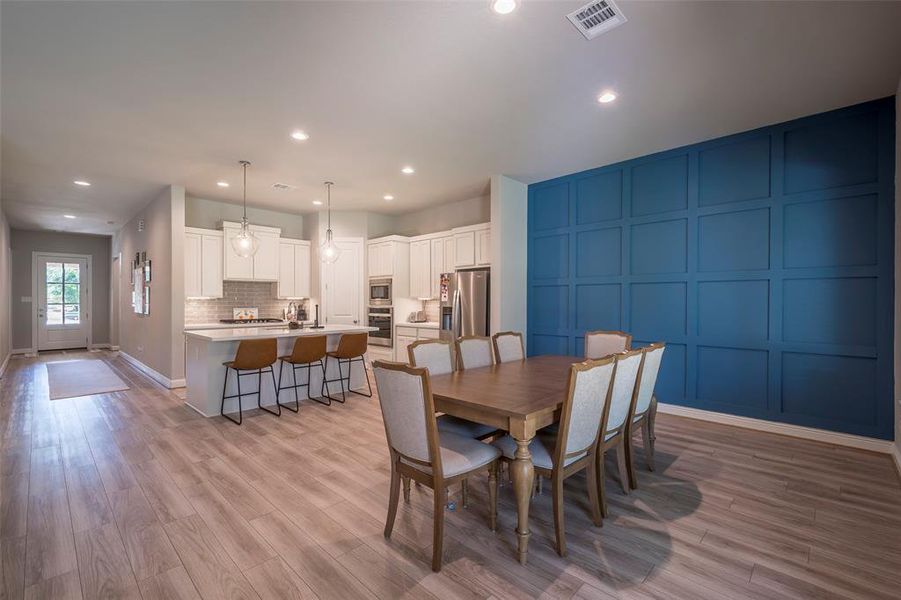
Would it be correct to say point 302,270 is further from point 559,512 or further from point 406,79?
point 559,512

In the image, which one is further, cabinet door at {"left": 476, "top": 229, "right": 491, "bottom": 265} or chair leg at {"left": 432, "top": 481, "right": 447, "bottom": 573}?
cabinet door at {"left": 476, "top": 229, "right": 491, "bottom": 265}

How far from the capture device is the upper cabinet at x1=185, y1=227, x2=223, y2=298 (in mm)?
6168

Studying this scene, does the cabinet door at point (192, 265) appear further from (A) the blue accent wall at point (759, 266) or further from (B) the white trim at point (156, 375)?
(A) the blue accent wall at point (759, 266)

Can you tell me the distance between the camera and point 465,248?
6.09m

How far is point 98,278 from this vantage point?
1031 centimetres

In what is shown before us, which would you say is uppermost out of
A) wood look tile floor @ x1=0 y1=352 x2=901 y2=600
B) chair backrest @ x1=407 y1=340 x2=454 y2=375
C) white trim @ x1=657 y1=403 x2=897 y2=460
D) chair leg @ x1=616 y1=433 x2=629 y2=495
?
chair backrest @ x1=407 y1=340 x2=454 y2=375

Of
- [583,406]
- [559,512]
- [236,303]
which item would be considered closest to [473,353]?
[583,406]

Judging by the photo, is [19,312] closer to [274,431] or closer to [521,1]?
[274,431]

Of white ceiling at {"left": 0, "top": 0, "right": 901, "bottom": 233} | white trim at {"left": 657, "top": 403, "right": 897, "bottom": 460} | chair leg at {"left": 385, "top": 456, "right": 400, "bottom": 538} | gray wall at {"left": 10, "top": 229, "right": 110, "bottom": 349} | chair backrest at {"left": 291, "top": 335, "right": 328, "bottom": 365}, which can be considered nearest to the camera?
chair leg at {"left": 385, "top": 456, "right": 400, "bottom": 538}

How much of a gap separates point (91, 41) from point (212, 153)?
1963 millimetres

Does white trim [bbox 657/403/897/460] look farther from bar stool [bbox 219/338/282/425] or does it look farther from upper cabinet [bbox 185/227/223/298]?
upper cabinet [bbox 185/227/223/298]

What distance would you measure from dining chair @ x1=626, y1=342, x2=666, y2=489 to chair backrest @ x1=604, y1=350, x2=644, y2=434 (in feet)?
0.56

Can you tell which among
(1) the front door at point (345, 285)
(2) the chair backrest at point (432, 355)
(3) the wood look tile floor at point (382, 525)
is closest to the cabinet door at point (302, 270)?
(1) the front door at point (345, 285)

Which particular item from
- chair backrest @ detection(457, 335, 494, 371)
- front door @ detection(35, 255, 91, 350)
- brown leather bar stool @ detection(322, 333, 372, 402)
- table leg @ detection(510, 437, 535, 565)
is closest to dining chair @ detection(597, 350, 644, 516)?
table leg @ detection(510, 437, 535, 565)
